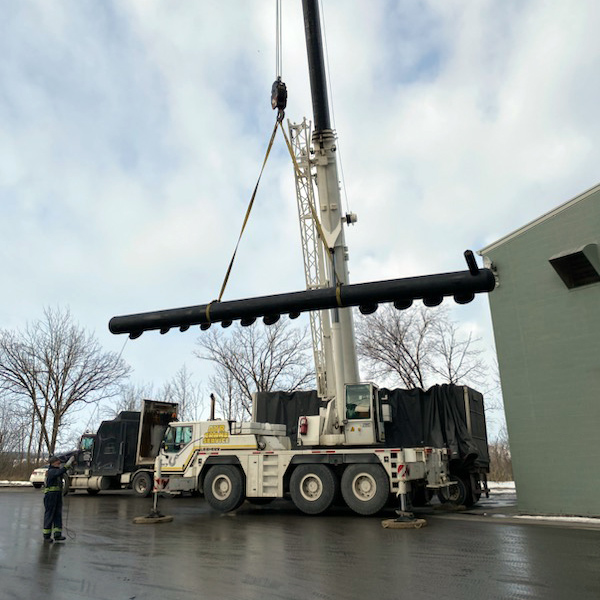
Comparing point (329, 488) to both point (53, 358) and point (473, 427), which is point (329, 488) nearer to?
point (473, 427)

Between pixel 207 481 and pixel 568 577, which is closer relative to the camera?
pixel 568 577

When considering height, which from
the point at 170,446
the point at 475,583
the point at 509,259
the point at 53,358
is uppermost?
the point at 53,358

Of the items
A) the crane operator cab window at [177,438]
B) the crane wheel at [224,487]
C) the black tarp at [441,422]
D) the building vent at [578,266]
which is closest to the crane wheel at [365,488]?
the black tarp at [441,422]

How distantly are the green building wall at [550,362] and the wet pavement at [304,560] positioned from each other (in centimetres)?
115

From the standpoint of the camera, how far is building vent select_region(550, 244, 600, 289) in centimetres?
1183

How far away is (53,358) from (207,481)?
95.1 feet

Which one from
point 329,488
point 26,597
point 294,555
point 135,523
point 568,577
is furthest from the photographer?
point 329,488

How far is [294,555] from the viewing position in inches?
313

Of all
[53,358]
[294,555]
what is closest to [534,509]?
[294,555]

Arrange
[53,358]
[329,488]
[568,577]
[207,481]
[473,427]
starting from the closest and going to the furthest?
1. [568,577]
2. [329,488]
3. [207,481]
4. [473,427]
5. [53,358]

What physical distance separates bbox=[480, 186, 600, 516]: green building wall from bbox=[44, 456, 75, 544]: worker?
10085mm

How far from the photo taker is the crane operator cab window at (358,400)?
1370 centimetres

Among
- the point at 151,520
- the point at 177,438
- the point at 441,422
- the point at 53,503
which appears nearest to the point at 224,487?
the point at 151,520

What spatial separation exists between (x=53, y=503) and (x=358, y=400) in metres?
7.39
